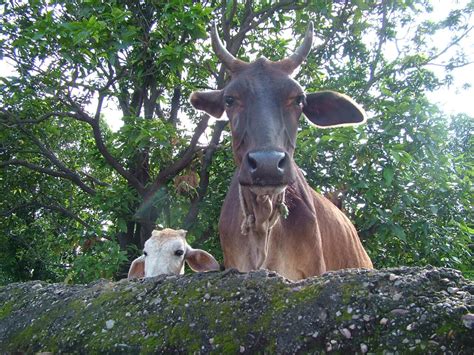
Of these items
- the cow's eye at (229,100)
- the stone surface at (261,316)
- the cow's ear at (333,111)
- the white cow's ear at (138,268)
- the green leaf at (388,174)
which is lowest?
the stone surface at (261,316)

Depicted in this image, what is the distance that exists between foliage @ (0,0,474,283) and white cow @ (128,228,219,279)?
2.69 ft

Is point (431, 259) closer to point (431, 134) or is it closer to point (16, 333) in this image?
point (431, 134)

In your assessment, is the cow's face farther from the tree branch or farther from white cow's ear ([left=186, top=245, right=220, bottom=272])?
the tree branch

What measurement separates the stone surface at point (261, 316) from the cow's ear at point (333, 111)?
345 centimetres

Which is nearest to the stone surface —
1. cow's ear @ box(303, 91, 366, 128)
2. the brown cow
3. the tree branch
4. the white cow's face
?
the brown cow

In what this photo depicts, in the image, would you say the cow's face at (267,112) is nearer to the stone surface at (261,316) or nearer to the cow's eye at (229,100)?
the cow's eye at (229,100)

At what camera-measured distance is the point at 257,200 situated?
446 cm

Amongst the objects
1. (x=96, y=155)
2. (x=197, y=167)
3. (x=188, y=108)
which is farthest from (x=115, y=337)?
(x=188, y=108)

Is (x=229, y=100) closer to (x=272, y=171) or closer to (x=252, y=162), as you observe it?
(x=252, y=162)

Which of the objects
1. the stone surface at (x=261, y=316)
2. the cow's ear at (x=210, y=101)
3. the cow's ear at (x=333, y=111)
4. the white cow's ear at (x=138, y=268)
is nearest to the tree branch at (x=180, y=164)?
the white cow's ear at (x=138, y=268)

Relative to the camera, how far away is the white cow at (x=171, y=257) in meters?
6.44

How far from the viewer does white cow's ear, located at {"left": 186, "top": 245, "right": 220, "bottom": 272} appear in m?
6.59

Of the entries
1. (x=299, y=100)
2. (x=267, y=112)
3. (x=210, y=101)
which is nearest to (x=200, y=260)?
(x=210, y=101)

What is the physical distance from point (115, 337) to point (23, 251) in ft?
38.5
